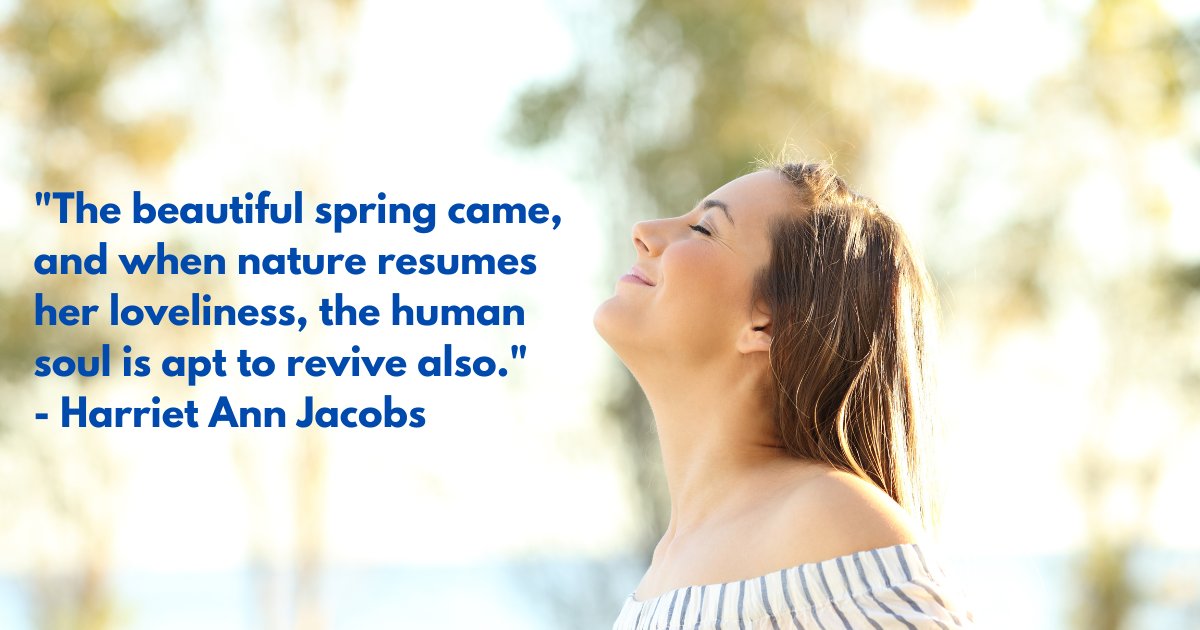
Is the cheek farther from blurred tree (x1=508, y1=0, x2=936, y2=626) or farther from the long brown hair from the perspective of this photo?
blurred tree (x1=508, y1=0, x2=936, y2=626)

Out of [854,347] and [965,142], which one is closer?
[854,347]

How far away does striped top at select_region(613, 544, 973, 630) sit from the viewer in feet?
3.19

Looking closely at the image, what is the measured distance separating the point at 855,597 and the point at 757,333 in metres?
0.39

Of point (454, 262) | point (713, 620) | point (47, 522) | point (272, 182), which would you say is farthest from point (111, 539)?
point (713, 620)

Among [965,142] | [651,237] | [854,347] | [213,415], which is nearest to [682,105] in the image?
[965,142]

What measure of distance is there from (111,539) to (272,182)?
Result: 107 inches

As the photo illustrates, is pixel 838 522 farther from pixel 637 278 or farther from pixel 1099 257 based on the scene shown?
pixel 1099 257

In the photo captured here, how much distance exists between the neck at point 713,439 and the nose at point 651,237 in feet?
0.55

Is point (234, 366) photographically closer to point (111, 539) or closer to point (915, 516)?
point (111, 539)

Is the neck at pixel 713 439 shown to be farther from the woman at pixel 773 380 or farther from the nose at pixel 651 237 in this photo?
the nose at pixel 651 237

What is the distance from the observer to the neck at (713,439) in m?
1.29

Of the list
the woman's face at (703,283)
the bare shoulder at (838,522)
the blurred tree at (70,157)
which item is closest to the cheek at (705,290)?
the woman's face at (703,283)

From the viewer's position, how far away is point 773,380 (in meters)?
1.29

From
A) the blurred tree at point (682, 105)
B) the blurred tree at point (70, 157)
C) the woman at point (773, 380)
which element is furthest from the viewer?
the blurred tree at point (70, 157)
